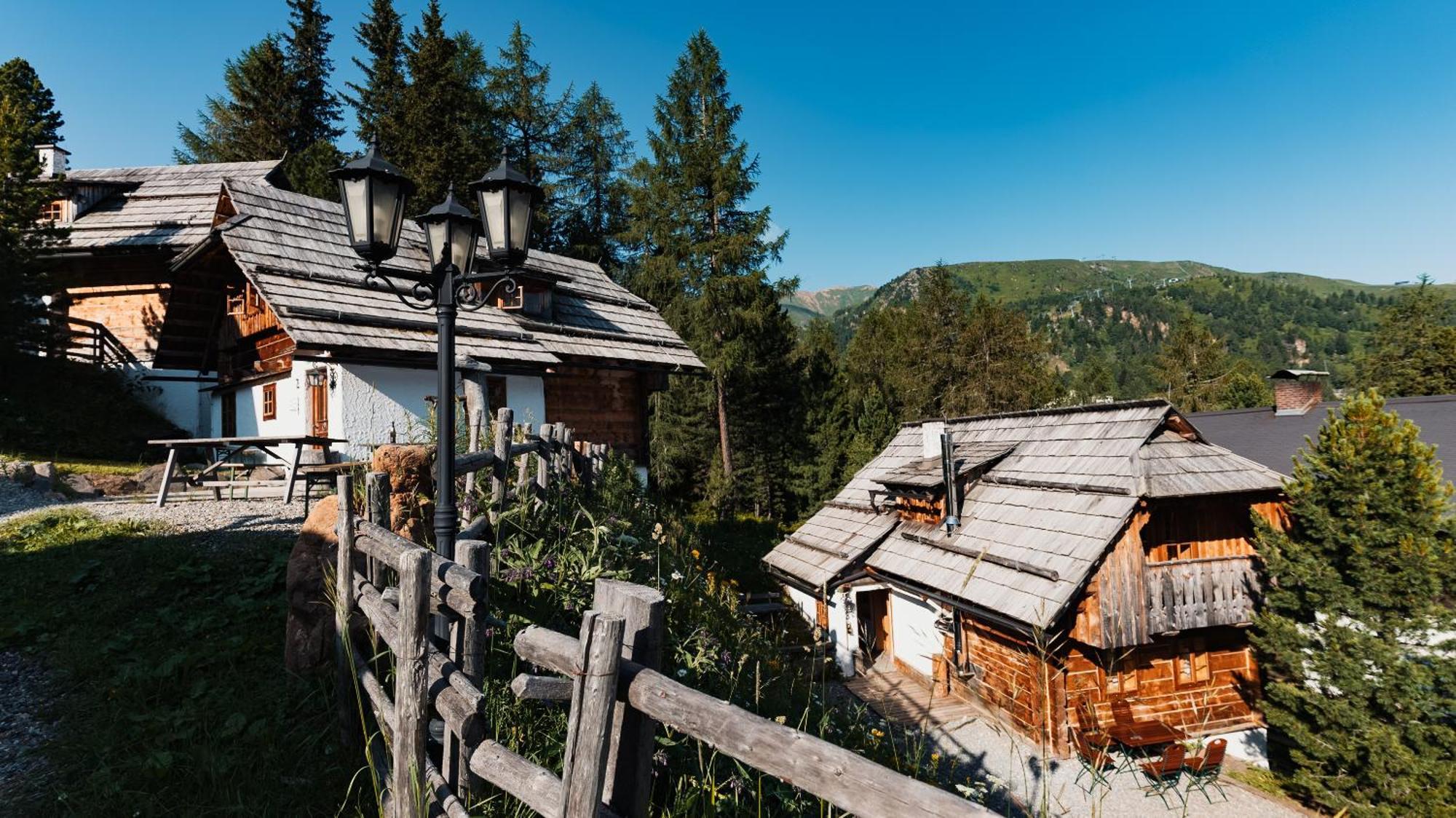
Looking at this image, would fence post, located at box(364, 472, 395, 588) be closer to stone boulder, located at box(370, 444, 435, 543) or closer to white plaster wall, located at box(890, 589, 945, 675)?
stone boulder, located at box(370, 444, 435, 543)

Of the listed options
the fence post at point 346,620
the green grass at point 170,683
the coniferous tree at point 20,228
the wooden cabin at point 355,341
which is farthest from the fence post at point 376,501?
the coniferous tree at point 20,228

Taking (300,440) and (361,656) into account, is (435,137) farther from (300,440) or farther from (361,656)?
(361,656)

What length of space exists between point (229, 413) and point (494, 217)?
16171mm

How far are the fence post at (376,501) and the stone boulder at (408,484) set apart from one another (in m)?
0.43

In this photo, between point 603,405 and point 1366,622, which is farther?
point 603,405

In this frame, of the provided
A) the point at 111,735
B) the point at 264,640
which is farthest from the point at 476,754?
the point at 264,640

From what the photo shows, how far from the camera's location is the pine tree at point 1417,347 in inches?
1460

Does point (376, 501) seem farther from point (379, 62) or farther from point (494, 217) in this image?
point (379, 62)

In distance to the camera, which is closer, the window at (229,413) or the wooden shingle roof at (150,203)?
the window at (229,413)

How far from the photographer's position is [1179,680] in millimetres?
12320

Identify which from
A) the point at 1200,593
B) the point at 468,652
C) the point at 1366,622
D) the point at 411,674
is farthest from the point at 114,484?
the point at 1366,622

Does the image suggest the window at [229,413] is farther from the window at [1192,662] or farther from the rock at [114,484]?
the window at [1192,662]

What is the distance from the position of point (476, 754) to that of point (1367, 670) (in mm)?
12850

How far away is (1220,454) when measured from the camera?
40.1 feet
